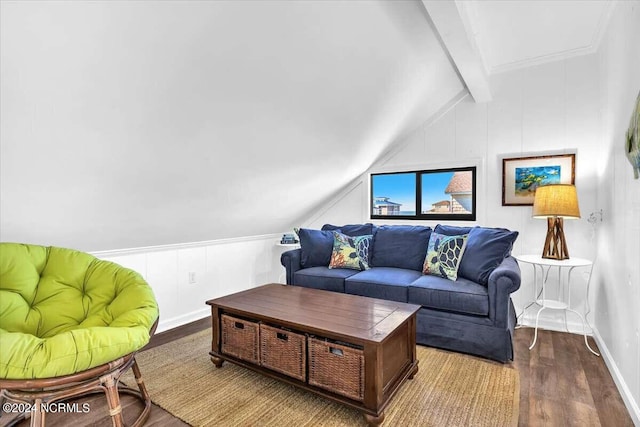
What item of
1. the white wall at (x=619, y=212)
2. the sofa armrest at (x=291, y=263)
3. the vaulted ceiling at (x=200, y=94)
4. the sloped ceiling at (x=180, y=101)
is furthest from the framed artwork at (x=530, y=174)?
the sofa armrest at (x=291, y=263)

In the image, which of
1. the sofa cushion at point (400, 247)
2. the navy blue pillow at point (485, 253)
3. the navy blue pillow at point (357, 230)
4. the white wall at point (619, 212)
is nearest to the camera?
the white wall at point (619, 212)

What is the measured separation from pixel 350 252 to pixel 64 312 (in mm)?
2299

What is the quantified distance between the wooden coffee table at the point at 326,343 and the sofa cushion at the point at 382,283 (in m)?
0.53

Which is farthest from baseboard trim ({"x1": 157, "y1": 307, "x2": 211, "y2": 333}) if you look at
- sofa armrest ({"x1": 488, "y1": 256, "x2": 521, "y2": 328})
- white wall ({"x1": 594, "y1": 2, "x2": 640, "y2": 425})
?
white wall ({"x1": 594, "y1": 2, "x2": 640, "y2": 425})

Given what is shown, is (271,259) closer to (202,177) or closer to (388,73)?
(202,177)

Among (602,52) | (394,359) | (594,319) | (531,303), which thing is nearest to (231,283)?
(394,359)

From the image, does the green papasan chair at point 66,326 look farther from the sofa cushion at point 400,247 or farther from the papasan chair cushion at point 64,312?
the sofa cushion at point 400,247

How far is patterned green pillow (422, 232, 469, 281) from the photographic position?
9.34 feet

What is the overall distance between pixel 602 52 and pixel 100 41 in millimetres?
3624

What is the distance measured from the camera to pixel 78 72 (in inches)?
58.8

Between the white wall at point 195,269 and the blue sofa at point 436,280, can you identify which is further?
the white wall at point 195,269

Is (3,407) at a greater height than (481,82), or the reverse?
(481,82)

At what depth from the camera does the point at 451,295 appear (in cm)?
255

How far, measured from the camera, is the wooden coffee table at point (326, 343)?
173 cm
